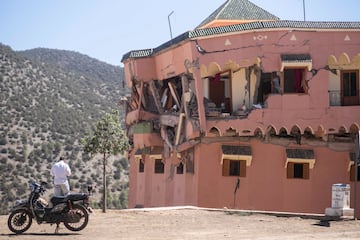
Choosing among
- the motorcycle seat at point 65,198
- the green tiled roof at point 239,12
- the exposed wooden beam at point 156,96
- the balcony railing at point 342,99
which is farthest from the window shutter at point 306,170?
the motorcycle seat at point 65,198

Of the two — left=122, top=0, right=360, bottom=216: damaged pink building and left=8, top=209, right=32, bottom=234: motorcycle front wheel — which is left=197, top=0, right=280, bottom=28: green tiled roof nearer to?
left=122, top=0, right=360, bottom=216: damaged pink building

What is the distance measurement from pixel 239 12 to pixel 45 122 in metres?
36.5

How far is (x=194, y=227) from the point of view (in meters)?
14.8

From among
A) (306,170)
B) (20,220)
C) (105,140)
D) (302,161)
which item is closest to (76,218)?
(20,220)

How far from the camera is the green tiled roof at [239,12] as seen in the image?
2916cm

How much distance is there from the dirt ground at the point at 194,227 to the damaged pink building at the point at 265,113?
6.70 m

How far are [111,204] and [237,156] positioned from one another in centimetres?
2636

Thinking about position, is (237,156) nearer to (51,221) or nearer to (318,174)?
(318,174)

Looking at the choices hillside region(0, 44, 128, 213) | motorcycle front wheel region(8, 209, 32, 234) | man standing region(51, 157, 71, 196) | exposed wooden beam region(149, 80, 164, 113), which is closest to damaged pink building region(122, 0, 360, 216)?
exposed wooden beam region(149, 80, 164, 113)

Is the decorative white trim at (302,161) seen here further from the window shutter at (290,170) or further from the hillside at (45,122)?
the hillside at (45,122)

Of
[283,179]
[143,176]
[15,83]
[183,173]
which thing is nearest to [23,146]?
[15,83]

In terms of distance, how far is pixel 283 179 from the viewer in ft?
81.3

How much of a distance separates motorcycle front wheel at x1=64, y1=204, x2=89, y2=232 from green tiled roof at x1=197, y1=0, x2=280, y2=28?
16975mm

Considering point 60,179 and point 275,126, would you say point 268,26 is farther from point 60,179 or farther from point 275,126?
point 60,179
